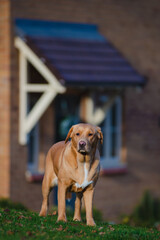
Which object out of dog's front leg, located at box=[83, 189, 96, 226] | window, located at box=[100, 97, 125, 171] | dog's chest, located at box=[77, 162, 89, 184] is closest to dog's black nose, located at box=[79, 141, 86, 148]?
dog's chest, located at box=[77, 162, 89, 184]

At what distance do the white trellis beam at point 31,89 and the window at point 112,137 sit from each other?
89.6 inches

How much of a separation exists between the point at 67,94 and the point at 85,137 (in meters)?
7.93

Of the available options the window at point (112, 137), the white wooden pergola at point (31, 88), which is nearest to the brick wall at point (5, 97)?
the white wooden pergola at point (31, 88)

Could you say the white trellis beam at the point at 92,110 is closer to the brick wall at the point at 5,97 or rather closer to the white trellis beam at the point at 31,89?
the white trellis beam at the point at 31,89

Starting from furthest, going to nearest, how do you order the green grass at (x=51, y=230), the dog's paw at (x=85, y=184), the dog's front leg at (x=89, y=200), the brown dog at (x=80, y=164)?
1. the dog's front leg at (x=89, y=200)
2. the dog's paw at (x=85, y=184)
3. the brown dog at (x=80, y=164)
4. the green grass at (x=51, y=230)

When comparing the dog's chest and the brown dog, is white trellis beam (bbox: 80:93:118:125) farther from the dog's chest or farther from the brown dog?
the dog's chest

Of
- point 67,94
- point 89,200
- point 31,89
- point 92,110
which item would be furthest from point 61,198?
point 67,94

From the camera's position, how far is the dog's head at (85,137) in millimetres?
5758

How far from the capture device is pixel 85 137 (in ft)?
19.0

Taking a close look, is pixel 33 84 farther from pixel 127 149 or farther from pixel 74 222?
pixel 74 222

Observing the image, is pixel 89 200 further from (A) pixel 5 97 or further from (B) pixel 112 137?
(B) pixel 112 137

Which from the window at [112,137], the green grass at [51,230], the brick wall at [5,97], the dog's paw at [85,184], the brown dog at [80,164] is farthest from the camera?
the window at [112,137]

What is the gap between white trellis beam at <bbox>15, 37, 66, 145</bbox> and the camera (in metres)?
11.9

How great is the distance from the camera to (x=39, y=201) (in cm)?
1309
